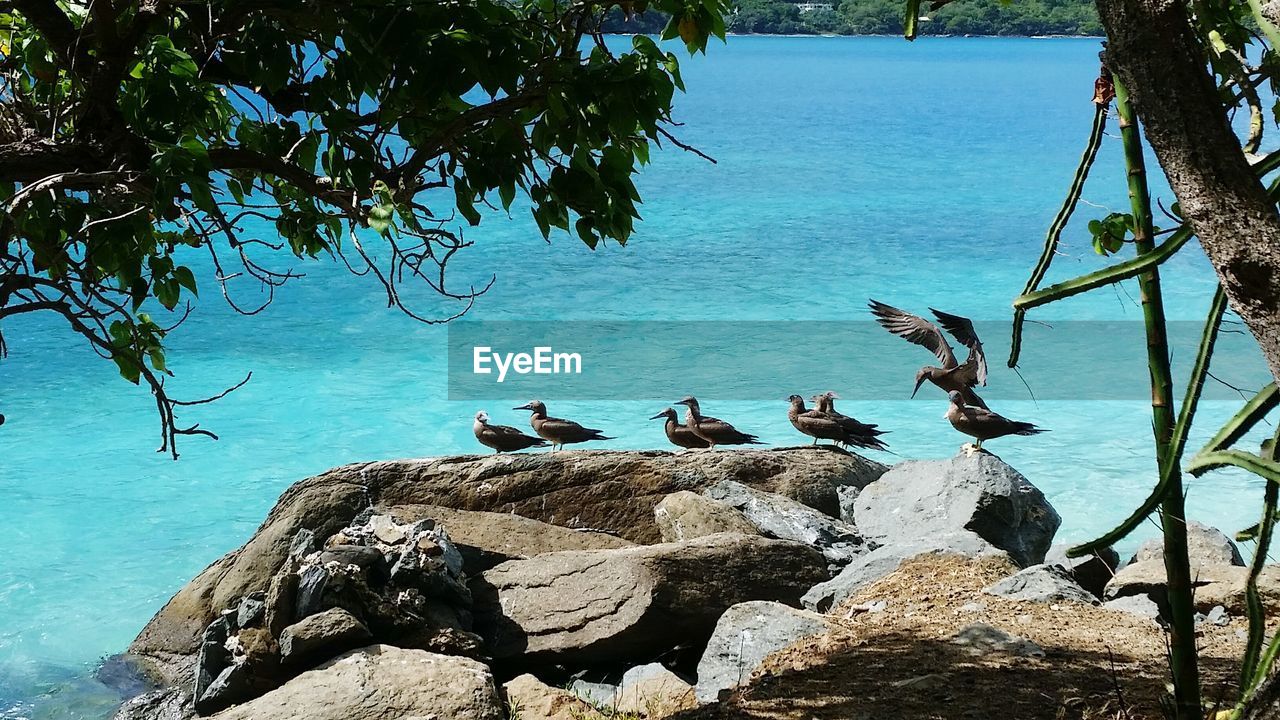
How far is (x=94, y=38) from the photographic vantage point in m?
2.64

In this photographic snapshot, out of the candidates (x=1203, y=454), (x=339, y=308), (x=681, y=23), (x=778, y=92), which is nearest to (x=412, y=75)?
(x=681, y=23)

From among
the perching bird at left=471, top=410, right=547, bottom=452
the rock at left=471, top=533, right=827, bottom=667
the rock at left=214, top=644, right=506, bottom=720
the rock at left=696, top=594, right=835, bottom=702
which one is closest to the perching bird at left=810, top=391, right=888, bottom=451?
the perching bird at left=471, top=410, right=547, bottom=452

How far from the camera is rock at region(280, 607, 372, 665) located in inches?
173

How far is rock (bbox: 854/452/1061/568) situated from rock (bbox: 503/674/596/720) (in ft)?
6.70

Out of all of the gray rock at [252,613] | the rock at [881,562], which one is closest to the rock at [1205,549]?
the rock at [881,562]

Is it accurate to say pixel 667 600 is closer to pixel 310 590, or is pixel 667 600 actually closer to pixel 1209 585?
pixel 310 590

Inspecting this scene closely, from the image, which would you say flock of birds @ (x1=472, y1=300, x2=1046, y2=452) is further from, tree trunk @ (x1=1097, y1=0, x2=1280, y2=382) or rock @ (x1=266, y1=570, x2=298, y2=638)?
tree trunk @ (x1=1097, y1=0, x2=1280, y2=382)

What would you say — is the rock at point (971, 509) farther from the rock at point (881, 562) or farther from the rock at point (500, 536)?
the rock at point (500, 536)

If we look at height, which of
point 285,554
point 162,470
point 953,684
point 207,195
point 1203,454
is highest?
point 207,195

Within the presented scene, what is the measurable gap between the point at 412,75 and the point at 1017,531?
4.14 m

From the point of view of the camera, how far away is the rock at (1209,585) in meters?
3.95

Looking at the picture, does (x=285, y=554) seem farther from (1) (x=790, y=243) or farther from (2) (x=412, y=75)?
(1) (x=790, y=243)

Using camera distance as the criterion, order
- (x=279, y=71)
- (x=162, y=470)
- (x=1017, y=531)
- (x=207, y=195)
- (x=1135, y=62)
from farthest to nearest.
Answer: (x=162, y=470)
(x=1017, y=531)
(x=279, y=71)
(x=207, y=195)
(x=1135, y=62)

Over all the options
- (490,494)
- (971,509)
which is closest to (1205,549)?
(971,509)
